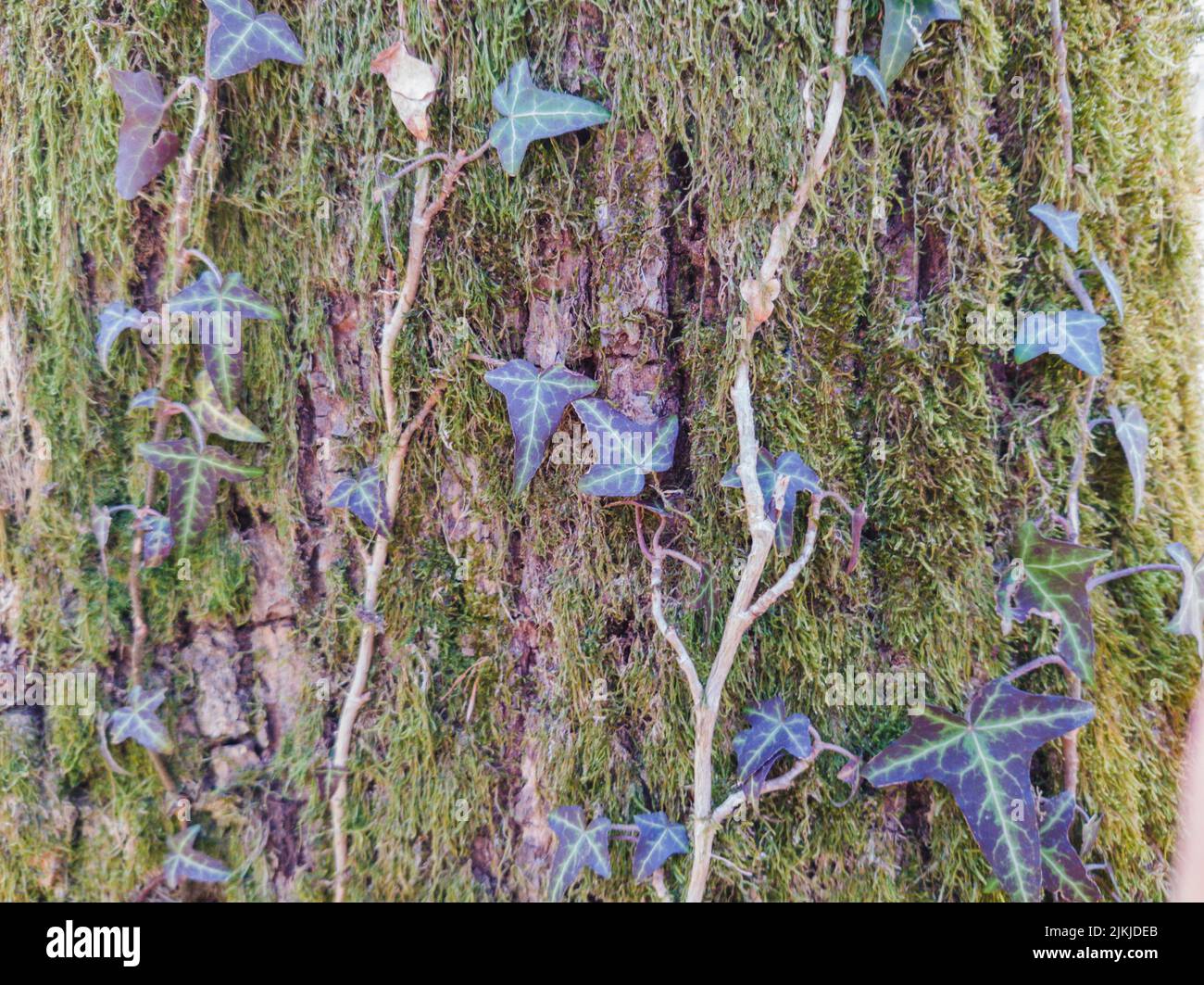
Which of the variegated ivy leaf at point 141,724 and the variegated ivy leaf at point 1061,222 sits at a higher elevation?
the variegated ivy leaf at point 1061,222

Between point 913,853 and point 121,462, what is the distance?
5.92 ft

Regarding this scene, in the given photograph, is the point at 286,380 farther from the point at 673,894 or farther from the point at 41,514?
the point at 673,894

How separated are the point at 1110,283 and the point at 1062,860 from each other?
1.11 metres

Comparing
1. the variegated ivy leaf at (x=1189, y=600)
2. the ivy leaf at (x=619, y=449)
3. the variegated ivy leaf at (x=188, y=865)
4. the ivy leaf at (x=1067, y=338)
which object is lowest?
the variegated ivy leaf at (x=188, y=865)

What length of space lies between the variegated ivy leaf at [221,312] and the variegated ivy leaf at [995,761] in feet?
4.76

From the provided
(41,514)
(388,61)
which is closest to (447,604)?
(41,514)

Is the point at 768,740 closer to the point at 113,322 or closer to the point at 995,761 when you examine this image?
the point at 995,761

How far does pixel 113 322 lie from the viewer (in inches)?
52.8

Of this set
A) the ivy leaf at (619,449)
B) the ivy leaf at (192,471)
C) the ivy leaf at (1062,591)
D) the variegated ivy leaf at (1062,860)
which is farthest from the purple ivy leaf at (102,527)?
the variegated ivy leaf at (1062,860)

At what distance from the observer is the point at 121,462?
4.66 ft

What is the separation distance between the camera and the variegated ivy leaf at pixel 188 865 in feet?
4.30

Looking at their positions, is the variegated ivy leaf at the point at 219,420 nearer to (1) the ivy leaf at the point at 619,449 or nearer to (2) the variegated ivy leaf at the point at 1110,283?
(1) the ivy leaf at the point at 619,449

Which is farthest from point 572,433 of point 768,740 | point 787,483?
point 768,740

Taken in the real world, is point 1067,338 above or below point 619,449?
above
